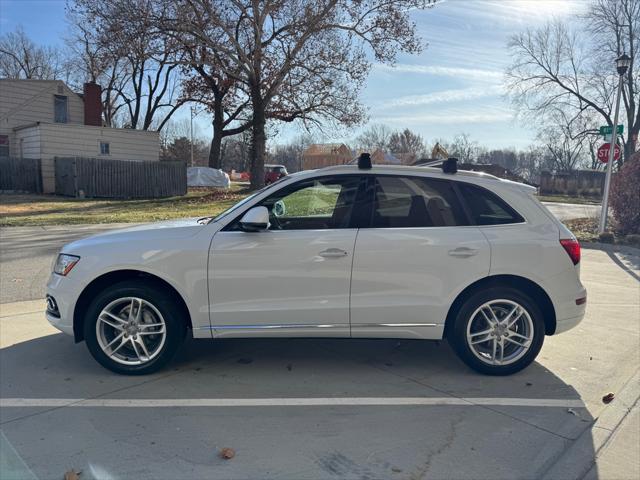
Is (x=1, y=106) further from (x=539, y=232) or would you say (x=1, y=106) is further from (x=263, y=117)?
→ (x=539, y=232)

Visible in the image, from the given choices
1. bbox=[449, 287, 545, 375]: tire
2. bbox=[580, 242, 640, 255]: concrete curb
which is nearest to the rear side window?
bbox=[449, 287, 545, 375]: tire

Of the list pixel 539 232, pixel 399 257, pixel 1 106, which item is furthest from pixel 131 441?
Answer: pixel 1 106

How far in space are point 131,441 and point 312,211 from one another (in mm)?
2454

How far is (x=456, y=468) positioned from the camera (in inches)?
116

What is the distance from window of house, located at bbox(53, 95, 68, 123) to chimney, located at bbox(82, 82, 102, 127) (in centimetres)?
115

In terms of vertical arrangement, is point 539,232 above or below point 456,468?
above

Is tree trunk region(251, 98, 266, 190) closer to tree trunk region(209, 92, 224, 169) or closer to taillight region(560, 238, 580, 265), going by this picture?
tree trunk region(209, 92, 224, 169)

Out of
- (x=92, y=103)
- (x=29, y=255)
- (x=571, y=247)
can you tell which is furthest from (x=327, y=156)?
(x=571, y=247)

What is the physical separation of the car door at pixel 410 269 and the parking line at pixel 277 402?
1.90 ft

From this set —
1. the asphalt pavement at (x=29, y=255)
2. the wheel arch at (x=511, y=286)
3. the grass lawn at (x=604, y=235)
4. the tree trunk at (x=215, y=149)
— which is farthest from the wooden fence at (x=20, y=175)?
the wheel arch at (x=511, y=286)

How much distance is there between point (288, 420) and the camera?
3492 millimetres

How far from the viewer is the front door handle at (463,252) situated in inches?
161

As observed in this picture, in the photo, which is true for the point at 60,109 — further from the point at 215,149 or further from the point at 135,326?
the point at 135,326

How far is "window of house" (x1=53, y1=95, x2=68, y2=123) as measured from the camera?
30.5m
